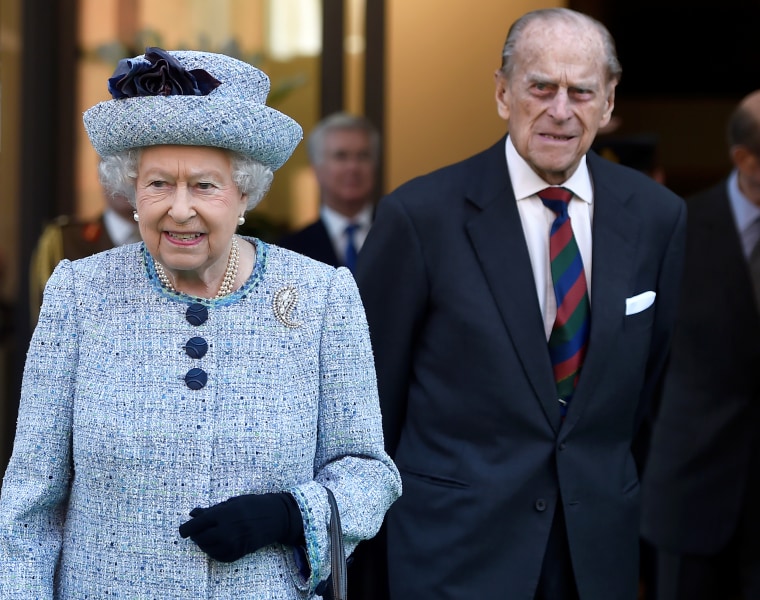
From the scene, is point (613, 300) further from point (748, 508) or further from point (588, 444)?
point (748, 508)

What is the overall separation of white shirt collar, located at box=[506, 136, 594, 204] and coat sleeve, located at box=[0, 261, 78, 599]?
50.7 inches

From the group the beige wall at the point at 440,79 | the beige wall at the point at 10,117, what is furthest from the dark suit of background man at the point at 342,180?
the beige wall at the point at 10,117

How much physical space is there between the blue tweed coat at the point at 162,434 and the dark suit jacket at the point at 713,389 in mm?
2060

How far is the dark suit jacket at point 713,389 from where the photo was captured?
4.19 metres

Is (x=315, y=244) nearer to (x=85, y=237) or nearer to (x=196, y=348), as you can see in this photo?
(x=85, y=237)

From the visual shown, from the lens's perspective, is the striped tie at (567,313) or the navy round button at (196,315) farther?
the striped tie at (567,313)

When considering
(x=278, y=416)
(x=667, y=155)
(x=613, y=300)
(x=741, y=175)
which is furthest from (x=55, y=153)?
(x=667, y=155)

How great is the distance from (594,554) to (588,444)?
255 millimetres

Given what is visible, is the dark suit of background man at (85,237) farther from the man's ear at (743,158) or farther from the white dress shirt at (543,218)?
the man's ear at (743,158)

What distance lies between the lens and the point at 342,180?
17.6 feet

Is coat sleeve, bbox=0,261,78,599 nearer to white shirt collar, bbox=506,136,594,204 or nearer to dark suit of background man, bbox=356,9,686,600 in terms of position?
dark suit of background man, bbox=356,9,686,600

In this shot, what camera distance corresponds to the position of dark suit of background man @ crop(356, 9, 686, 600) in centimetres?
312

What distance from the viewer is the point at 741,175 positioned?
428 centimetres

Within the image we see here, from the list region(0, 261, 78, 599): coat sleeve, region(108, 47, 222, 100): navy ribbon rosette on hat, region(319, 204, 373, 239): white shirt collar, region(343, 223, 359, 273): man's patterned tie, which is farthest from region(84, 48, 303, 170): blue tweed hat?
region(319, 204, 373, 239): white shirt collar
